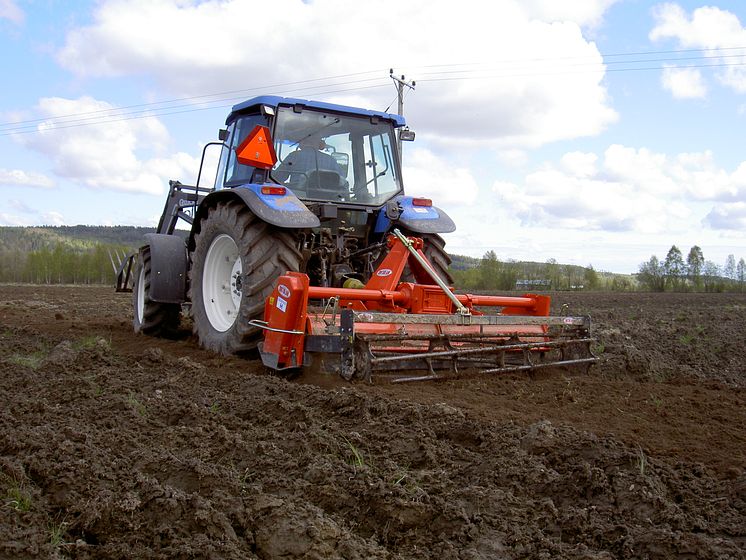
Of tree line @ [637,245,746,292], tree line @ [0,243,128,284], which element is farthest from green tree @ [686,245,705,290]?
tree line @ [0,243,128,284]

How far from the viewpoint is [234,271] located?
5910 mm

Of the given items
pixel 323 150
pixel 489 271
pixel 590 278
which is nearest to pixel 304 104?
pixel 323 150

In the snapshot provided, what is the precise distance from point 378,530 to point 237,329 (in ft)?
10.7

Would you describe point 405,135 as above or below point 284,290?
above

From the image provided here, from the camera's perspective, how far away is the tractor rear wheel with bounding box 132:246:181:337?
7352 mm

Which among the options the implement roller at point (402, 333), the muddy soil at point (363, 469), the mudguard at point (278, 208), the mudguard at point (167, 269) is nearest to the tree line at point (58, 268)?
the mudguard at point (167, 269)

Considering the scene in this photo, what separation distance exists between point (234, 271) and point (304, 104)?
1.58m

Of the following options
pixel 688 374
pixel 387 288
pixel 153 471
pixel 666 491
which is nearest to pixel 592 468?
pixel 666 491

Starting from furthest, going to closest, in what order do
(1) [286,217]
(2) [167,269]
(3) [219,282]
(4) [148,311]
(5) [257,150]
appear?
(4) [148,311]
(2) [167,269]
(3) [219,282]
(5) [257,150]
(1) [286,217]

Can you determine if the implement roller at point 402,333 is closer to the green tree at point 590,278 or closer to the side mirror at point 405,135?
the side mirror at point 405,135

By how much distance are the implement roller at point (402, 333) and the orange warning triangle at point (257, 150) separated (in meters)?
1.22

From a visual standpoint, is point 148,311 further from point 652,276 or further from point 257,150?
point 652,276

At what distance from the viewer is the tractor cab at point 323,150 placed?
6094 mm

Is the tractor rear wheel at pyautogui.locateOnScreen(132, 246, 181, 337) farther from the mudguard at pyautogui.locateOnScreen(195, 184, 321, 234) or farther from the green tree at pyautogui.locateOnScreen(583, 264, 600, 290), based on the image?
the green tree at pyautogui.locateOnScreen(583, 264, 600, 290)
